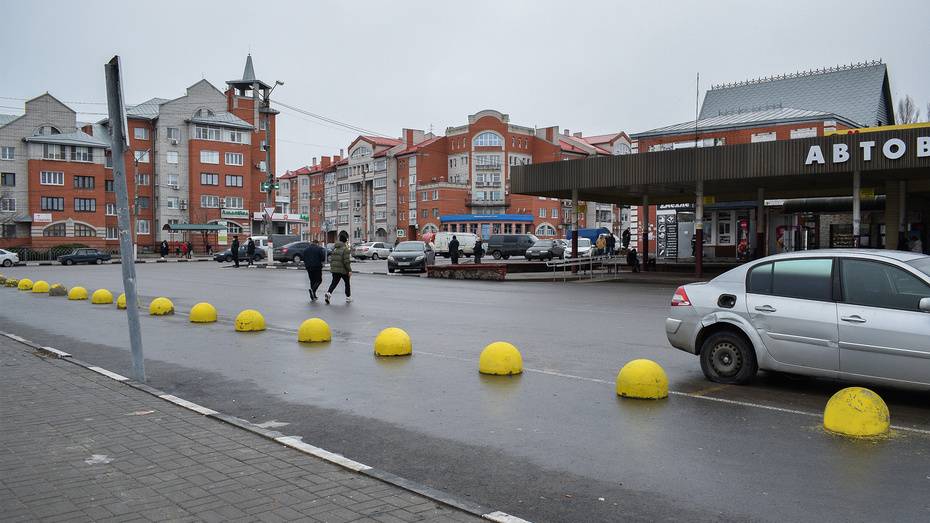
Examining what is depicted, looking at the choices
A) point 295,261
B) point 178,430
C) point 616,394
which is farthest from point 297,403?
point 295,261

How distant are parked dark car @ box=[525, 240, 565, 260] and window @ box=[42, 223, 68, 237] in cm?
4709

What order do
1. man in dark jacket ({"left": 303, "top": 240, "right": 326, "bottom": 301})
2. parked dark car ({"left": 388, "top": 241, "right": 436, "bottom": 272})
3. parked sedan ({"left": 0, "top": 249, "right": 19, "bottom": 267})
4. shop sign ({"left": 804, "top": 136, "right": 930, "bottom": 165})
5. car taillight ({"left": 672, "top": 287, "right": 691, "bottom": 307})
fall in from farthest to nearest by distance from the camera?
parked sedan ({"left": 0, "top": 249, "right": 19, "bottom": 267}) → parked dark car ({"left": 388, "top": 241, "right": 436, "bottom": 272}) → shop sign ({"left": 804, "top": 136, "right": 930, "bottom": 165}) → man in dark jacket ({"left": 303, "top": 240, "right": 326, "bottom": 301}) → car taillight ({"left": 672, "top": 287, "right": 691, "bottom": 307})

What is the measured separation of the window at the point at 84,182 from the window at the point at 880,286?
256 feet

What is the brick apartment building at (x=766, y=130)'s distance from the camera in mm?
42906

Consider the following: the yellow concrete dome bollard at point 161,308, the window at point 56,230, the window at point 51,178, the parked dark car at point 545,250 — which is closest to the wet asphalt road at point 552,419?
the yellow concrete dome bollard at point 161,308

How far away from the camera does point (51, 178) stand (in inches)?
2771

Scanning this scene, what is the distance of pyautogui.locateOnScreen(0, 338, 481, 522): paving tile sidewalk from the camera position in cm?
427

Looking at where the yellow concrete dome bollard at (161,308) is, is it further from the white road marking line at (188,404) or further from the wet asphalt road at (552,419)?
the white road marking line at (188,404)

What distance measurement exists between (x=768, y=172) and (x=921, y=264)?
62.6ft

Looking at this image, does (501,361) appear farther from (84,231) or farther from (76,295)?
(84,231)

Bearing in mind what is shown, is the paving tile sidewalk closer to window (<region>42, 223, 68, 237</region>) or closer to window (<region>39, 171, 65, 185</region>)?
window (<region>42, 223, 68, 237</region>)

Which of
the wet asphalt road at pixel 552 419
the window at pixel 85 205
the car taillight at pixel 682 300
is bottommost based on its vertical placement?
the wet asphalt road at pixel 552 419

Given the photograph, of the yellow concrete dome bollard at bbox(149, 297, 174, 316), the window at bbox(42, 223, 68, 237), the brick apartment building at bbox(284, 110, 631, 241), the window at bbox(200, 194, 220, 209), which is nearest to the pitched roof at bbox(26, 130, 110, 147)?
the window at bbox(42, 223, 68, 237)

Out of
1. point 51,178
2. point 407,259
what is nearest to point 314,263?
point 407,259
